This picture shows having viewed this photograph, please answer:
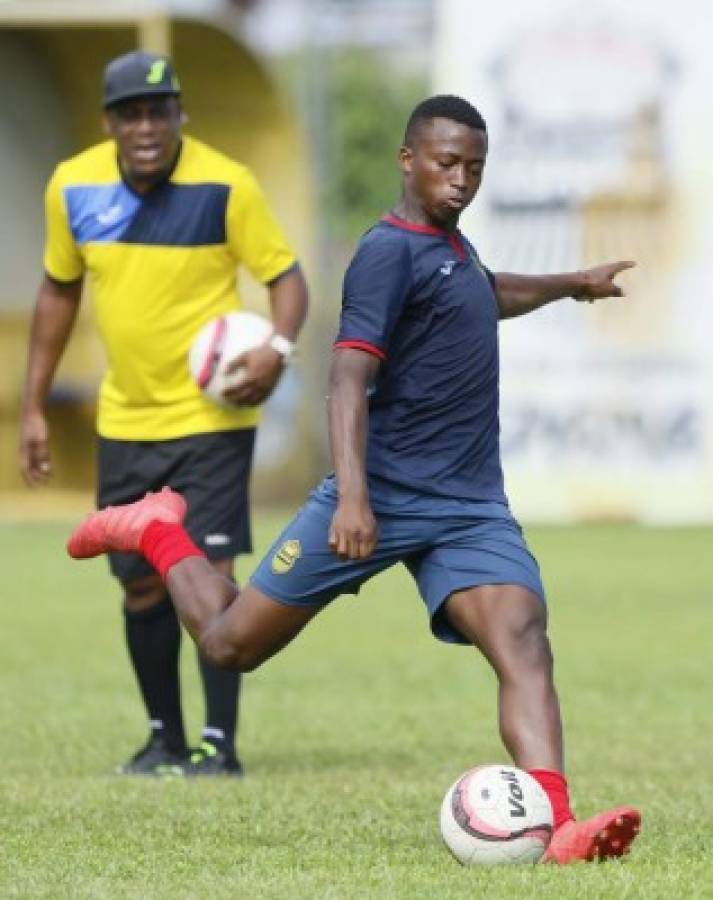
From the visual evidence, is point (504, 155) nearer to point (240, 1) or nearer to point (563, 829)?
point (563, 829)

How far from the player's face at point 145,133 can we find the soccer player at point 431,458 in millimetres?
2399

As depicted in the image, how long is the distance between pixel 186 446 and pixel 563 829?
330cm

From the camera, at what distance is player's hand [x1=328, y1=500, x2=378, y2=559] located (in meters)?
7.08

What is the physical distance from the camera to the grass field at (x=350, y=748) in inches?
268

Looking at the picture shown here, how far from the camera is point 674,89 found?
1025 inches

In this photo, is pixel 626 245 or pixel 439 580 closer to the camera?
pixel 439 580

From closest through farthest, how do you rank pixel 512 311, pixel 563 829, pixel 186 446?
pixel 563 829, pixel 512 311, pixel 186 446

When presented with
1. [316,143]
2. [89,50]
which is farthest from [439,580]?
[316,143]

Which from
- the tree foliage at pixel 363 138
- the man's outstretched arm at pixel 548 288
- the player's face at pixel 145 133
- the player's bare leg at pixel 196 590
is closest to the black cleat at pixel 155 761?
the player's bare leg at pixel 196 590

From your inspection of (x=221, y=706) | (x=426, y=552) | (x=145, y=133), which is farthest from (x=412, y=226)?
(x=221, y=706)

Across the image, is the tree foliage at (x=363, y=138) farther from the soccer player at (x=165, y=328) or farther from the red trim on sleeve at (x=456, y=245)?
the red trim on sleeve at (x=456, y=245)

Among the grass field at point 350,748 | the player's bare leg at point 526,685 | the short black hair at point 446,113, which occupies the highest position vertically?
the short black hair at point 446,113

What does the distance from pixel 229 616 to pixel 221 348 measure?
2.16 metres

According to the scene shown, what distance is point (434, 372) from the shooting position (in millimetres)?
7445
